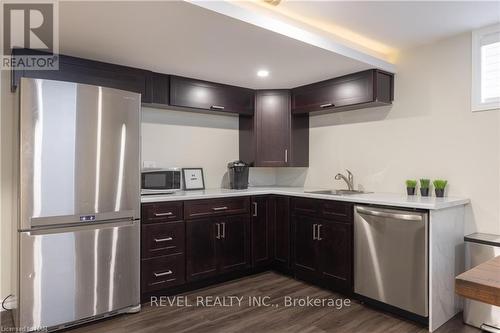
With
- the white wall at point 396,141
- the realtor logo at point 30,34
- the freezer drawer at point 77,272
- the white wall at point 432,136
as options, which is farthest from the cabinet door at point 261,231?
the realtor logo at point 30,34

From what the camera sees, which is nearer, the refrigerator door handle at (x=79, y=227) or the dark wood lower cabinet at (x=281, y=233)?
the refrigerator door handle at (x=79, y=227)

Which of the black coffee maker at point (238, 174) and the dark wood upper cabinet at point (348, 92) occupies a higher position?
the dark wood upper cabinet at point (348, 92)

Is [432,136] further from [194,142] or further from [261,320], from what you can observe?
[194,142]

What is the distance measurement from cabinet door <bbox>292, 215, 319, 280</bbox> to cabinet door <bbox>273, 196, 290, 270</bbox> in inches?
4.4

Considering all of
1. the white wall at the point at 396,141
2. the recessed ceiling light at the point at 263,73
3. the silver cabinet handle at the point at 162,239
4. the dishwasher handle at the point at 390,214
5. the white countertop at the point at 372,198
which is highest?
the recessed ceiling light at the point at 263,73

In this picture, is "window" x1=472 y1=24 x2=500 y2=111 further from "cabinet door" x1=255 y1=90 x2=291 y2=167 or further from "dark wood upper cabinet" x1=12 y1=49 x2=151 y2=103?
"dark wood upper cabinet" x1=12 y1=49 x2=151 y2=103

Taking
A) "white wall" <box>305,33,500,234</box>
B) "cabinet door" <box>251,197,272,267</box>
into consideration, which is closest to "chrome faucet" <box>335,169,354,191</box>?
"white wall" <box>305,33,500,234</box>

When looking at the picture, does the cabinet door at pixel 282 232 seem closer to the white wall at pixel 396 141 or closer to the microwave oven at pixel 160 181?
the white wall at pixel 396 141

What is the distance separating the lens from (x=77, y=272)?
7.48 feet

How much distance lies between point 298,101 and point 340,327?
243cm

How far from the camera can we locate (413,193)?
3.01 metres

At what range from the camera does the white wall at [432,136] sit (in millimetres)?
2611

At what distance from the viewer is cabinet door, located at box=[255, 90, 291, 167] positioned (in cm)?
390

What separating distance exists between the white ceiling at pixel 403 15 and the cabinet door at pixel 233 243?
1998mm
